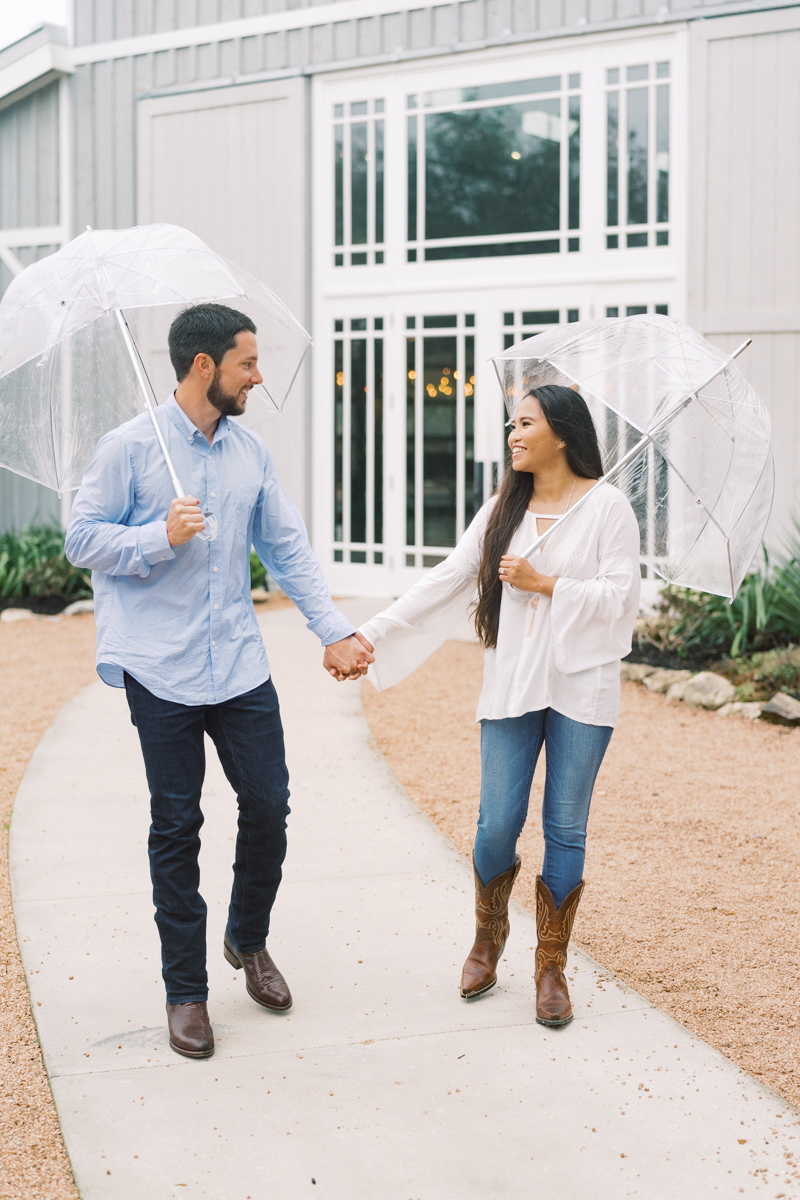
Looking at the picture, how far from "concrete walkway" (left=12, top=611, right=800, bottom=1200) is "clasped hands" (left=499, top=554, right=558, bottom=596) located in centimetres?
121

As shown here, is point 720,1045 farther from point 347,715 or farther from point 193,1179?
point 347,715

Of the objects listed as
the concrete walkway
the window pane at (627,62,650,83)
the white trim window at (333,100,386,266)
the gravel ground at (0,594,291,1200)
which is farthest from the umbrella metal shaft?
the white trim window at (333,100,386,266)

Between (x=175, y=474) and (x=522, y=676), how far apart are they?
108 cm

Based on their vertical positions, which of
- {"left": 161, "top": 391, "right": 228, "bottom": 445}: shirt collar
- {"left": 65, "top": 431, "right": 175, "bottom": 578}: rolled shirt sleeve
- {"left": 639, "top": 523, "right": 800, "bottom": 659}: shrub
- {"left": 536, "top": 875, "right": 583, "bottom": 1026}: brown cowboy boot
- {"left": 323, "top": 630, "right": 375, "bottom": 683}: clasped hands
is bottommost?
{"left": 536, "top": 875, "right": 583, "bottom": 1026}: brown cowboy boot

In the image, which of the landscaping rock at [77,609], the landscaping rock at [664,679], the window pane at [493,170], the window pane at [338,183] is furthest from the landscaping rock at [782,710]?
the landscaping rock at [77,609]

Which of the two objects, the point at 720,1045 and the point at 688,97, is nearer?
the point at 720,1045

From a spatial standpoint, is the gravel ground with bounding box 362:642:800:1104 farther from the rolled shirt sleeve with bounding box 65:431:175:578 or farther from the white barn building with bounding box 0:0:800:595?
the white barn building with bounding box 0:0:800:595

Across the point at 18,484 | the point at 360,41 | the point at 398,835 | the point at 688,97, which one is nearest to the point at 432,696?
the point at 398,835

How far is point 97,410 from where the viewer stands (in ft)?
11.9

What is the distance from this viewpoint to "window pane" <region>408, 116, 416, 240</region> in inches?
441

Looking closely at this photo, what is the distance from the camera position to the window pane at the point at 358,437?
11609mm

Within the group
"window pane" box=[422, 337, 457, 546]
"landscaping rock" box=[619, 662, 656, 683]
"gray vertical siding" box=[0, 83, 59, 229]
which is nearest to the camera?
"landscaping rock" box=[619, 662, 656, 683]

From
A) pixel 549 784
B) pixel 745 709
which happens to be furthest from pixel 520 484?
pixel 745 709

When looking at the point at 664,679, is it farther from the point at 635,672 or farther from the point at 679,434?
the point at 679,434
